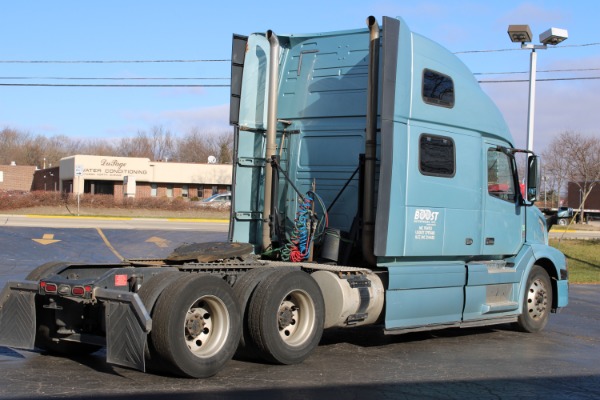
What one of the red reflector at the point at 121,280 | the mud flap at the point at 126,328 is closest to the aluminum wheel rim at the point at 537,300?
the red reflector at the point at 121,280

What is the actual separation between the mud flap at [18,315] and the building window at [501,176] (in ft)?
20.1

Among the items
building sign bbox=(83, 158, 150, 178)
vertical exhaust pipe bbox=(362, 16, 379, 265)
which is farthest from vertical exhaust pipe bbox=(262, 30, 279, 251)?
building sign bbox=(83, 158, 150, 178)

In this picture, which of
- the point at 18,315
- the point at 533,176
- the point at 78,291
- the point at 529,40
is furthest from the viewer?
the point at 529,40

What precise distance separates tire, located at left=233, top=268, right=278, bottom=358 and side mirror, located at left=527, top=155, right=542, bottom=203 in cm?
458

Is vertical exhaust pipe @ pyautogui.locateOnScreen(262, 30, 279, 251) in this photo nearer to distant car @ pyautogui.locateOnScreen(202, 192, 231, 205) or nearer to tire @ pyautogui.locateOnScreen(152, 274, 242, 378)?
tire @ pyautogui.locateOnScreen(152, 274, 242, 378)

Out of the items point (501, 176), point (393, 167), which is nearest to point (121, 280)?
point (393, 167)

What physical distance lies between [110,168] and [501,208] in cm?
5518

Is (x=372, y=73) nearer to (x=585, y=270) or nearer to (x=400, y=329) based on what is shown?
(x=400, y=329)

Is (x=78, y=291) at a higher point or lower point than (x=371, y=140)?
lower

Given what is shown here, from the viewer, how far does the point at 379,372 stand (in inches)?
299

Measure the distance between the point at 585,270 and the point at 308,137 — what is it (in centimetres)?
1632

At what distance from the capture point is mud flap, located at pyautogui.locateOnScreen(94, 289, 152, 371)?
6254 millimetres

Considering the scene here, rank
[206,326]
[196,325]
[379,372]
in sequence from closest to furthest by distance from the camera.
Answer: [196,325] < [206,326] < [379,372]

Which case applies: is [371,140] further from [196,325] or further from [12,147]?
[12,147]
